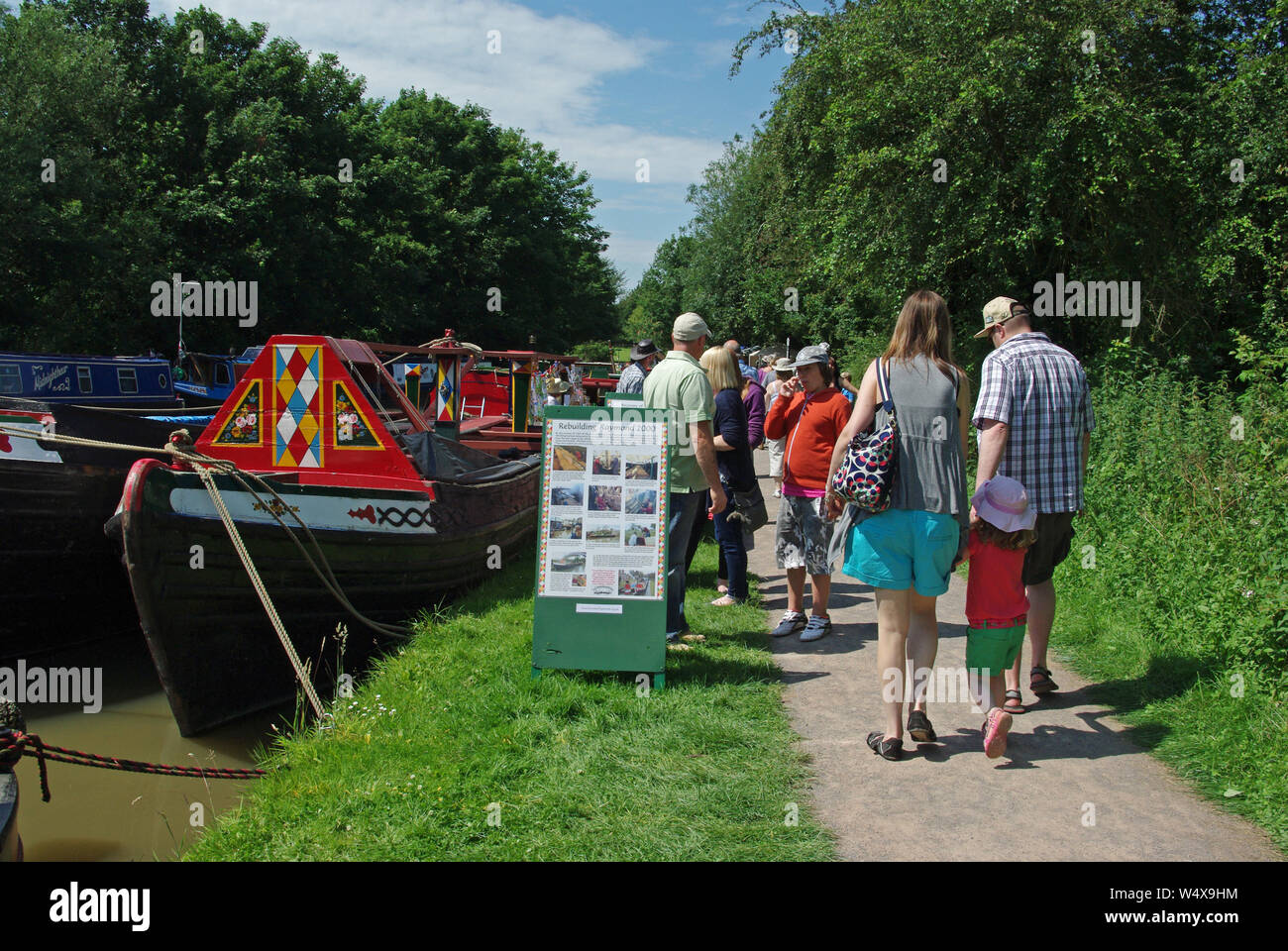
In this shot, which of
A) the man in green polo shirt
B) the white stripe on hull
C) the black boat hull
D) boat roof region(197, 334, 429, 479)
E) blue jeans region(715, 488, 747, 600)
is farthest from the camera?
boat roof region(197, 334, 429, 479)

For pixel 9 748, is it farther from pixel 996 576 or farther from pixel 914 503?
pixel 996 576

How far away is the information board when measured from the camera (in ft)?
18.6

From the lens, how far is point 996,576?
15.5 feet

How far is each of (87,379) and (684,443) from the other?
1687cm

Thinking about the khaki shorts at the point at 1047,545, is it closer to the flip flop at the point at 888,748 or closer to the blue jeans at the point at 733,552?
the flip flop at the point at 888,748

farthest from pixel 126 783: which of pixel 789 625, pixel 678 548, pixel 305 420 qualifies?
pixel 789 625

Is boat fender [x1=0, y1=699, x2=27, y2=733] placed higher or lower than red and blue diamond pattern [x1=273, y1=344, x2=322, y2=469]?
lower

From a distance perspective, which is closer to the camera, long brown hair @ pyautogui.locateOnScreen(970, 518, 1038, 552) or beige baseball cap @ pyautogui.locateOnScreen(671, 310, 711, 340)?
long brown hair @ pyautogui.locateOnScreen(970, 518, 1038, 552)

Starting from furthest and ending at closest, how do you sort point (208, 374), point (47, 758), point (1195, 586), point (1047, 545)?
point (208, 374) → point (1195, 586) → point (1047, 545) → point (47, 758)

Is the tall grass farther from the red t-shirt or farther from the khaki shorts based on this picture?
the red t-shirt

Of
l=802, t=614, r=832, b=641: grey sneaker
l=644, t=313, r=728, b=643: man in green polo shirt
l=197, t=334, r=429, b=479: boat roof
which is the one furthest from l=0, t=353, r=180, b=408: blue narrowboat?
l=802, t=614, r=832, b=641: grey sneaker

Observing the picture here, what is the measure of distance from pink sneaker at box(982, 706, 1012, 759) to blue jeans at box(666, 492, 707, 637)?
7.28 ft

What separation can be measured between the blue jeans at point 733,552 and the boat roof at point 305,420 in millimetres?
2921
